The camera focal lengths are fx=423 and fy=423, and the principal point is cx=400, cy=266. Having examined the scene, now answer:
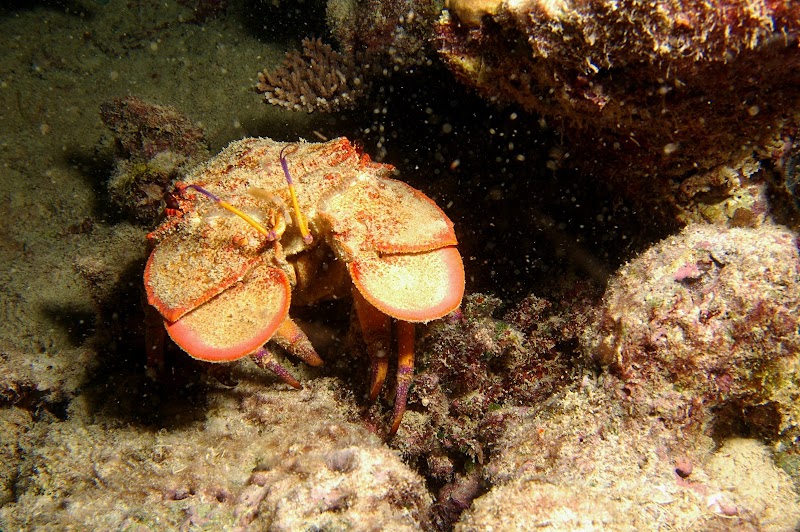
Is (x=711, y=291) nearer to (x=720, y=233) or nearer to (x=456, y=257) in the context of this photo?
(x=720, y=233)

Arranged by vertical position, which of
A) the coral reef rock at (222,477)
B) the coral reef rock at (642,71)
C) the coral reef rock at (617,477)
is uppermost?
the coral reef rock at (642,71)

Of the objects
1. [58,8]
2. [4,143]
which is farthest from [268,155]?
[58,8]

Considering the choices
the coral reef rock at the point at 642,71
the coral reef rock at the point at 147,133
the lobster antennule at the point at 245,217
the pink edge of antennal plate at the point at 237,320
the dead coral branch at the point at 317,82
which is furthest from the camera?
the coral reef rock at the point at 147,133

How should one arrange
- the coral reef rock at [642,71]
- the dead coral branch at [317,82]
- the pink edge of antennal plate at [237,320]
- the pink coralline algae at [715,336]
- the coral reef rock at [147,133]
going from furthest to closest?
the coral reef rock at [147,133]
the dead coral branch at [317,82]
the pink edge of antennal plate at [237,320]
the pink coralline algae at [715,336]
the coral reef rock at [642,71]

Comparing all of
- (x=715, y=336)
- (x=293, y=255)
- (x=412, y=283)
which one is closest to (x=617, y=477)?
(x=715, y=336)

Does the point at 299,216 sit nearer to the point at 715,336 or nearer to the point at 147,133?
the point at 715,336

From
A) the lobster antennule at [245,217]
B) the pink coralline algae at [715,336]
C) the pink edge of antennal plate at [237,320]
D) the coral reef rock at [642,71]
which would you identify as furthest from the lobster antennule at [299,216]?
the pink coralline algae at [715,336]

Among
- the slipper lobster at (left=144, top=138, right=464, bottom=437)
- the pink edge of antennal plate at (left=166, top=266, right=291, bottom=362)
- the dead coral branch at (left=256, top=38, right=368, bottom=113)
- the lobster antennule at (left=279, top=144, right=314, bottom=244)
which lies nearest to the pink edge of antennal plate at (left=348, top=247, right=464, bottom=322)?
the slipper lobster at (left=144, top=138, right=464, bottom=437)

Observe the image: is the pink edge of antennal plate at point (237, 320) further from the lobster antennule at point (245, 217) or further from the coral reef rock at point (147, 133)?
the coral reef rock at point (147, 133)

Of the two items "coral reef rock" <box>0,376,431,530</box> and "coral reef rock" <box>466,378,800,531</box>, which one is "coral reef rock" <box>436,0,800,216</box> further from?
"coral reef rock" <box>0,376,431,530</box>
